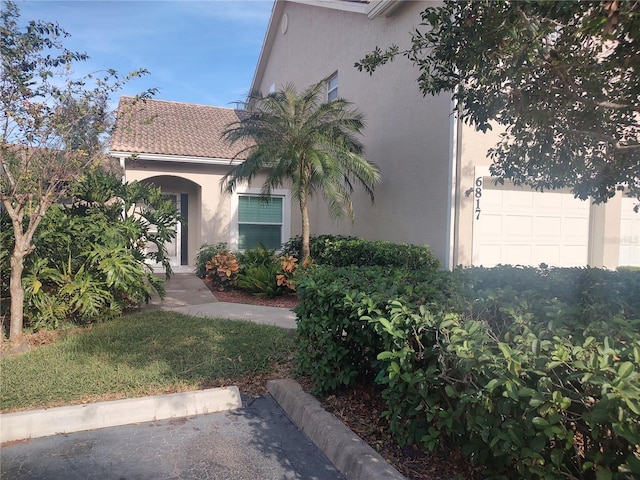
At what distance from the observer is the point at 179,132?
13.5 metres

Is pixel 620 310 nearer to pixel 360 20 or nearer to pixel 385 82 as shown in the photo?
pixel 385 82

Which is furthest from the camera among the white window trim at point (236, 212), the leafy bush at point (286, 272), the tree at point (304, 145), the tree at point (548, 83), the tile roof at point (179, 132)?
the white window trim at point (236, 212)

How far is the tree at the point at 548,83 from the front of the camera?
3.30 meters

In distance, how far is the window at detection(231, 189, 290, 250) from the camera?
12.9 meters

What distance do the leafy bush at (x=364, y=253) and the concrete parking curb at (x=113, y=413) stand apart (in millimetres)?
4265

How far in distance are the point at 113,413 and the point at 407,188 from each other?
7.36 meters

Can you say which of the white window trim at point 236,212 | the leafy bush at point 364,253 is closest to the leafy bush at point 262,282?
the leafy bush at point 364,253

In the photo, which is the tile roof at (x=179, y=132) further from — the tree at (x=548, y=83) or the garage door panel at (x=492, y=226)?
the tree at (x=548, y=83)

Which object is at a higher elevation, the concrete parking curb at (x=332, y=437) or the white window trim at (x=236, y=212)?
the white window trim at (x=236, y=212)

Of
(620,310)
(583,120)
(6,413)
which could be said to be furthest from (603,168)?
(6,413)


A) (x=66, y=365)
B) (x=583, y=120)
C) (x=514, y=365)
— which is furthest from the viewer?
(x=66, y=365)

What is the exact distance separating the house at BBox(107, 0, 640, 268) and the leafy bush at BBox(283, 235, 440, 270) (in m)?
0.48

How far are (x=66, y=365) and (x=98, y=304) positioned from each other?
162 centimetres

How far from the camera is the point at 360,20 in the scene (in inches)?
450
